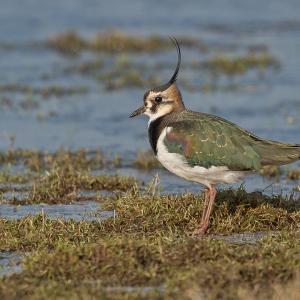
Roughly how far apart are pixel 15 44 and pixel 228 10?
24.9 feet

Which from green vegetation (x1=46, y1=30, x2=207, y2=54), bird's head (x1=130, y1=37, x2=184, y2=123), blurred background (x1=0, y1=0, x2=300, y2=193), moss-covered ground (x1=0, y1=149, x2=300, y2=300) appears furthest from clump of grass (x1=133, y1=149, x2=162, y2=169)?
green vegetation (x1=46, y1=30, x2=207, y2=54)

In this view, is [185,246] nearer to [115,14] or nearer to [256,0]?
[115,14]

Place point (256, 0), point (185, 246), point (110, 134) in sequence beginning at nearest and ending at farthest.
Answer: point (185, 246) < point (110, 134) < point (256, 0)

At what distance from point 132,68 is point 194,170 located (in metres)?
9.15

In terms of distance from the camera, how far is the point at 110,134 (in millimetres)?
11367

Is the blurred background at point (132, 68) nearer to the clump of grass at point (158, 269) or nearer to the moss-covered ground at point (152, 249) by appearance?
the moss-covered ground at point (152, 249)

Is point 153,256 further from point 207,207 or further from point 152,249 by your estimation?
point 207,207

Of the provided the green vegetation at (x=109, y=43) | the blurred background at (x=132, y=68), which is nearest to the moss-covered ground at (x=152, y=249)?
the blurred background at (x=132, y=68)

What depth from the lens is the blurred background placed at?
11.5 m

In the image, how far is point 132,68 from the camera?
51.0 feet

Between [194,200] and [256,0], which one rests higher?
[256,0]

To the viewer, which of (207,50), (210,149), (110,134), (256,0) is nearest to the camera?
(210,149)

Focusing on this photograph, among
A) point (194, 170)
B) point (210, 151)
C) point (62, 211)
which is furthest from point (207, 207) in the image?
point (62, 211)

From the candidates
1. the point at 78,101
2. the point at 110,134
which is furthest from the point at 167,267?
the point at 78,101
